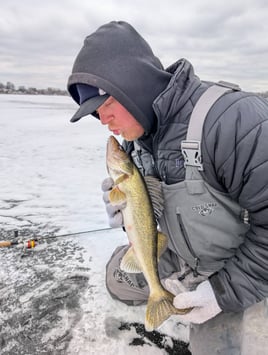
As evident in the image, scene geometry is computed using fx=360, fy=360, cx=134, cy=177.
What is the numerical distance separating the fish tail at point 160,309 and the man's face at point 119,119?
987 millimetres

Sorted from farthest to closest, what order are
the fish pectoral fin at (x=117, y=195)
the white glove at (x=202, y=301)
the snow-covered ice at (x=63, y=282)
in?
1. the snow-covered ice at (x=63, y=282)
2. the fish pectoral fin at (x=117, y=195)
3. the white glove at (x=202, y=301)

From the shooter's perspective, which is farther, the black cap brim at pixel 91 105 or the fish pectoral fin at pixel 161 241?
the fish pectoral fin at pixel 161 241

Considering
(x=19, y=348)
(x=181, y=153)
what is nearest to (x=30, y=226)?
(x=19, y=348)

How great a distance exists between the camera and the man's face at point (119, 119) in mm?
2152

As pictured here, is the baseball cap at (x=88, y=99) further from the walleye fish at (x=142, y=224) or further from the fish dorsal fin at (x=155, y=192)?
the fish dorsal fin at (x=155, y=192)

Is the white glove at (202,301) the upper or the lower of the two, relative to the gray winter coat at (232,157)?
lower

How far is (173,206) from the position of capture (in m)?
2.21

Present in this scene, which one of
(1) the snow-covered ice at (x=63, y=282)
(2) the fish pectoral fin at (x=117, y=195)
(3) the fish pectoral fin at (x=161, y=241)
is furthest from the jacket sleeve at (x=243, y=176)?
(1) the snow-covered ice at (x=63, y=282)

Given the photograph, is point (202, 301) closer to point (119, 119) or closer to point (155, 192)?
point (155, 192)

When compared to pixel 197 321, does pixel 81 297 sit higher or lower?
lower

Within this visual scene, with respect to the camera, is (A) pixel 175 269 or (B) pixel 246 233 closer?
(B) pixel 246 233

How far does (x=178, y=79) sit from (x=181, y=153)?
1.40 feet

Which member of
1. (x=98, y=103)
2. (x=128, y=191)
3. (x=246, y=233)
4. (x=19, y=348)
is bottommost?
(x=19, y=348)

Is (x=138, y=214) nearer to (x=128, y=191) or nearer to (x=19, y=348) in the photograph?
(x=128, y=191)
